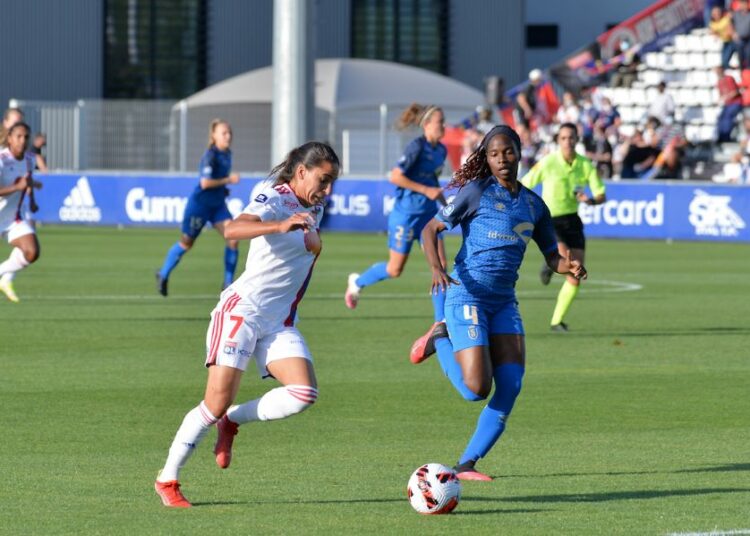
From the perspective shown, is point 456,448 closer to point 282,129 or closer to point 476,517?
point 476,517

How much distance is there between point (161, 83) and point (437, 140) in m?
38.5

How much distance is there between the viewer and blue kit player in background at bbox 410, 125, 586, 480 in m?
9.36

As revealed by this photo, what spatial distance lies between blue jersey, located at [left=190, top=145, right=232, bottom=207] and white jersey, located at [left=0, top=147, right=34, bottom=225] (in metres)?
2.62

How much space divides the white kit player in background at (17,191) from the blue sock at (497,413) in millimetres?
10512

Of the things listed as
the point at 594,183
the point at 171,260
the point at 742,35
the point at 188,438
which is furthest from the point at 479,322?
the point at 742,35

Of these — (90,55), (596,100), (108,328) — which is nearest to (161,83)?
(90,55)

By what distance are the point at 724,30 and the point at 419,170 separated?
2466 centimetres

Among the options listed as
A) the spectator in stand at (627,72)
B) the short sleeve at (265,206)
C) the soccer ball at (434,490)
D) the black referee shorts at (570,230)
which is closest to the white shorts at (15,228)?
the black referee shorts at (570,230)

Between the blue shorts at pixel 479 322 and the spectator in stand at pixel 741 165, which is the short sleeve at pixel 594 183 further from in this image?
the spectator in stand at pixel 741 165

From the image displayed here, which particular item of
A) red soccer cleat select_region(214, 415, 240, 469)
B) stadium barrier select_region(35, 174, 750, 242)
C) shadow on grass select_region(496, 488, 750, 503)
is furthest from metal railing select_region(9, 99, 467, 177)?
red soccer cleat select_region(214, 415, 240, 469)

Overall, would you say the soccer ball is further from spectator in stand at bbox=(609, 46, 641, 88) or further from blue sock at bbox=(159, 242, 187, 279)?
spectator in stand at bbox=(609, 46, 641, 88)

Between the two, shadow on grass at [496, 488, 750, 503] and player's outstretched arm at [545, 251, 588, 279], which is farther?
player's outstretched arm at [545, 251, 588, 279]

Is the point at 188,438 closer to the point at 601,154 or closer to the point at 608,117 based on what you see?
the point at 601,154

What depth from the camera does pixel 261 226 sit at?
8211 mm
